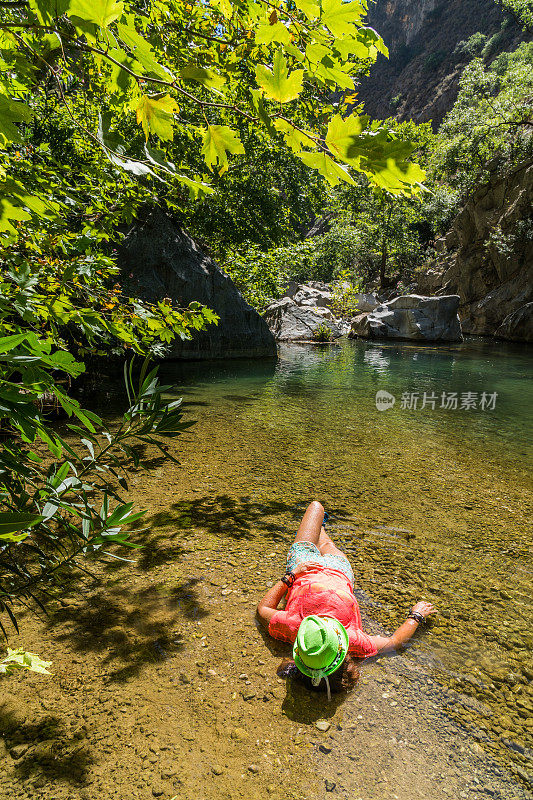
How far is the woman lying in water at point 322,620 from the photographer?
87.4 inches

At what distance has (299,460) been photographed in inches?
204

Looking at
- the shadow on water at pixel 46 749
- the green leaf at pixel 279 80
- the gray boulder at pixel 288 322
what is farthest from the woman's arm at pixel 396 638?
the gray boulder at pixel 288 322

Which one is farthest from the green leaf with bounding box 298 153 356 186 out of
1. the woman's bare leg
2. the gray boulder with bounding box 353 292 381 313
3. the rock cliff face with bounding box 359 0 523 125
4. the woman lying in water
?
the rock cliff face with bounding box 359 0 523 125

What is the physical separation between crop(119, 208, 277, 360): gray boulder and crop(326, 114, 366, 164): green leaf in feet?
28.9

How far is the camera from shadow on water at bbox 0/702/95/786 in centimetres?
169

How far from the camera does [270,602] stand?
2.71 meters

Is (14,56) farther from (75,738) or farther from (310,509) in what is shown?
(310,509)

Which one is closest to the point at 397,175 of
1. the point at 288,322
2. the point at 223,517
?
the point at 223,517

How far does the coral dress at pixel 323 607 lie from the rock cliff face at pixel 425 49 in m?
67.9

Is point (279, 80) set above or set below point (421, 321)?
above

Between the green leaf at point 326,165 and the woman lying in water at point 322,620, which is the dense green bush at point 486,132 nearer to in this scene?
the woman lying in water at point 322,620

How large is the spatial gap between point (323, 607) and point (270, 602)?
35 cm

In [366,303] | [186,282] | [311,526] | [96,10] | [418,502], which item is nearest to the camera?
[96,10]

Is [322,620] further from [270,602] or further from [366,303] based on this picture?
[366,303]
